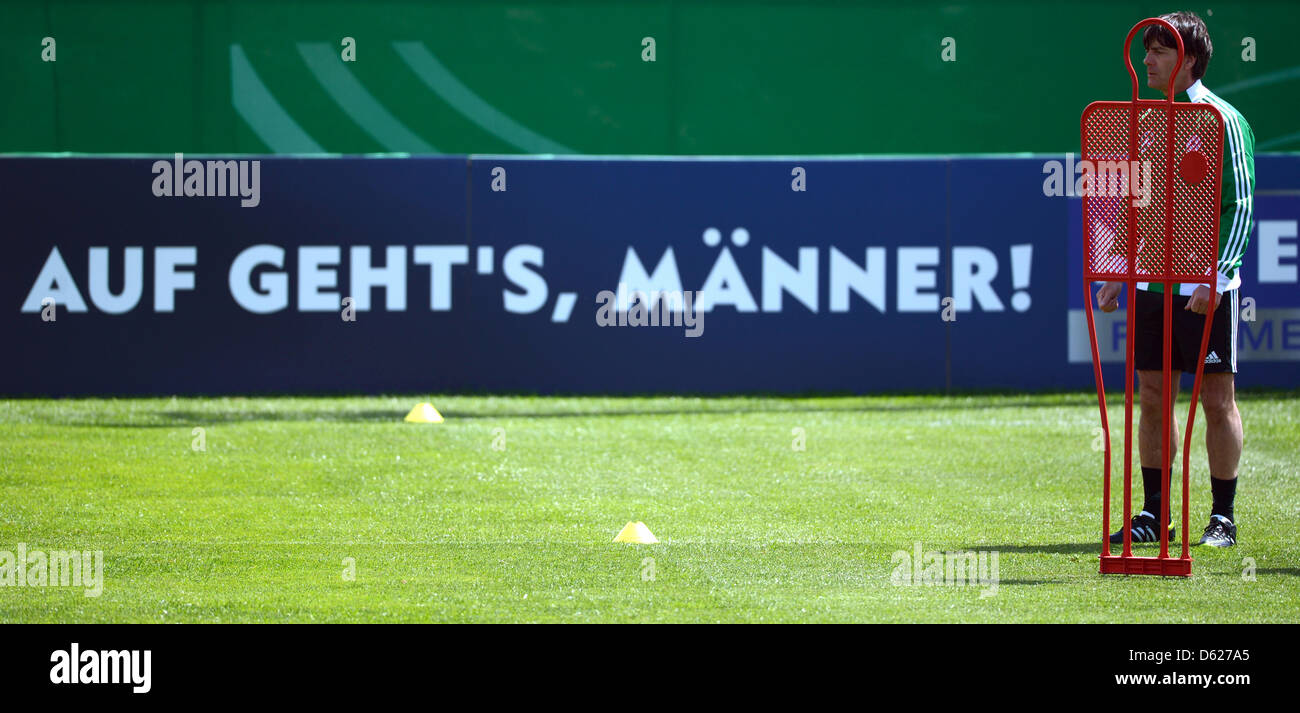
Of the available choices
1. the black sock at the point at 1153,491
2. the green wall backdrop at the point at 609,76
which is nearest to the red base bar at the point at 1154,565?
the black sock at the point at 1153,491

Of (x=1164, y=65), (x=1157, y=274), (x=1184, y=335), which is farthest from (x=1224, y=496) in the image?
(x=1164, y=65)

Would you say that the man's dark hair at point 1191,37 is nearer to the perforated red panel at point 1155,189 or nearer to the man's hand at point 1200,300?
the perforated red panel at point 1155,189

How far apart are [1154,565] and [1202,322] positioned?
4.22ft

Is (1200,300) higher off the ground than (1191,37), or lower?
lower

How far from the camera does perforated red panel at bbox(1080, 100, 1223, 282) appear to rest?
6156mm

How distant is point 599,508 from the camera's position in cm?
853

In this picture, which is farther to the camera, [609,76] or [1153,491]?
[609,76]

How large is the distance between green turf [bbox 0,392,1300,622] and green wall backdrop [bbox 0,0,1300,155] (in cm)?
468

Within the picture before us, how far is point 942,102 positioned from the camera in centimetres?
1777

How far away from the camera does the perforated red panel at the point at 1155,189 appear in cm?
616

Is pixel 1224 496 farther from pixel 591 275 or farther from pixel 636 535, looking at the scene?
pixel 591 275

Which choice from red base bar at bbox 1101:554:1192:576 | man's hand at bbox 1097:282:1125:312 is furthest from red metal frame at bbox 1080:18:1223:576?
man's hand at bbox 1097:282:1125:312
